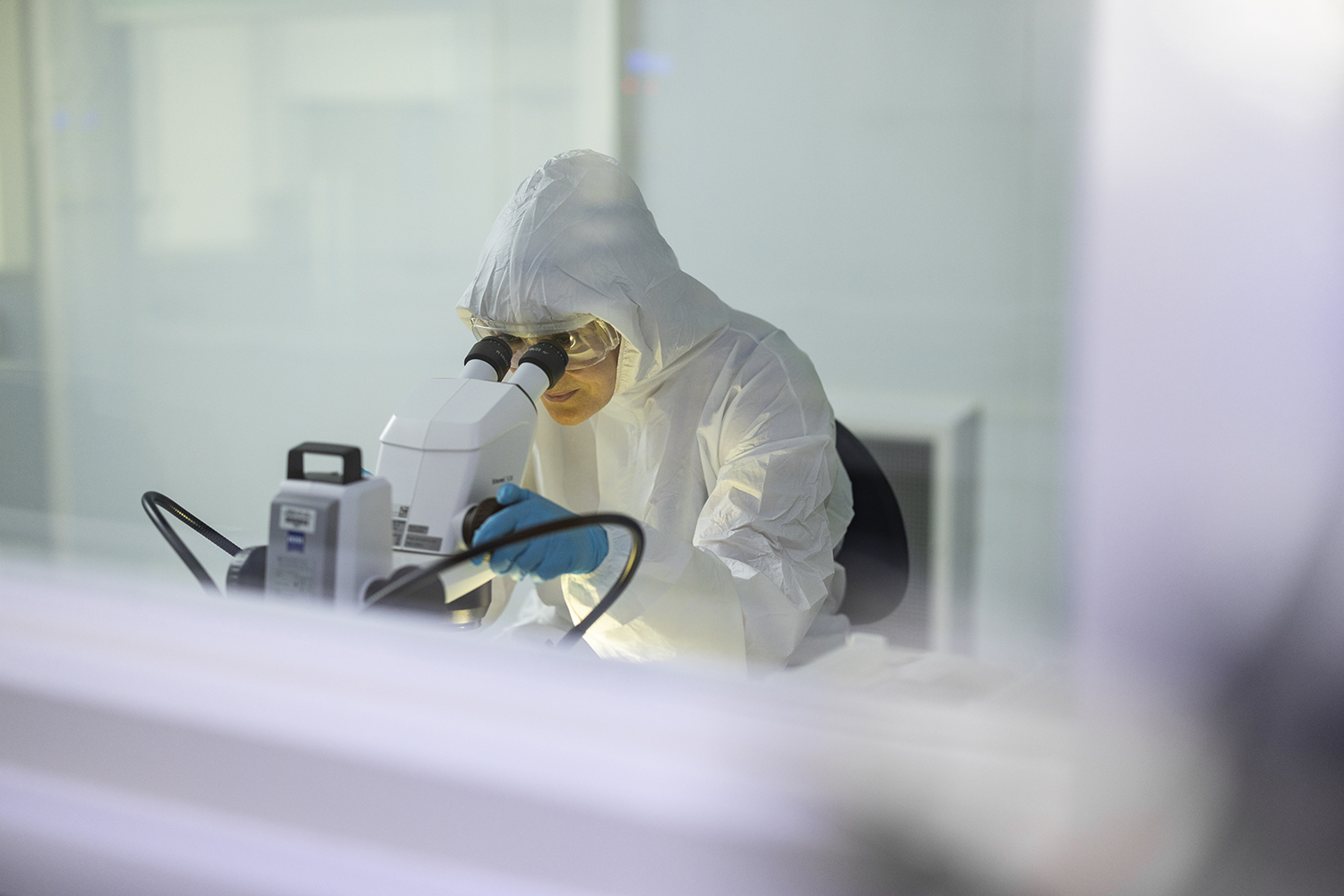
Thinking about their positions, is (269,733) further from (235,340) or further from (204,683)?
(235,340)

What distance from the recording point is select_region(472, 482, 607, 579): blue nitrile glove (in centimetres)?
84

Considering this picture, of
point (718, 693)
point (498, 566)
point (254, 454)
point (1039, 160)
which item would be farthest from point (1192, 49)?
point (254, 454)

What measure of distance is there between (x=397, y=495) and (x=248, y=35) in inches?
43.3

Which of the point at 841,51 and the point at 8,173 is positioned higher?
the point at 841,51

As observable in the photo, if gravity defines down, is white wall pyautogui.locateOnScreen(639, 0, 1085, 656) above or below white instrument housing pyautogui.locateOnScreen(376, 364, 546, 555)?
above

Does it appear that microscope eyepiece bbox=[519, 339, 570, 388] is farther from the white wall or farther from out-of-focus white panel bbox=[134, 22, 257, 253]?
out-of-focus white panel bbox=[134, 22, 257, 253]

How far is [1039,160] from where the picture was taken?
124cm

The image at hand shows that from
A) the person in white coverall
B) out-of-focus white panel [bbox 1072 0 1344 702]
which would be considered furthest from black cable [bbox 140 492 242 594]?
out-of-focus white panel [bbox 1072 0 1344 702]

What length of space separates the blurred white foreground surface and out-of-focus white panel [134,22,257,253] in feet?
3.98

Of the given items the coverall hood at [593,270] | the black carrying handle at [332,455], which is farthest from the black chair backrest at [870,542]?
the black carrying handle at [332,455]

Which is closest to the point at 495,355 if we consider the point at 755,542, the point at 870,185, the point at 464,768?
the point at 755,542

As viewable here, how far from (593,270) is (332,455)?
55 centimetres

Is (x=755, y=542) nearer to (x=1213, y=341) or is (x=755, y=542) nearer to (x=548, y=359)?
(x=548, y=359)

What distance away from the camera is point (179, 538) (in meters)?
0.89
